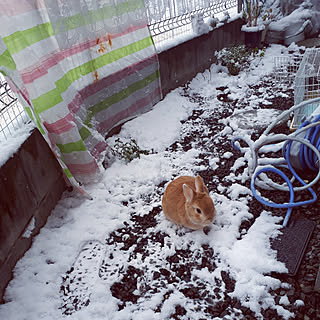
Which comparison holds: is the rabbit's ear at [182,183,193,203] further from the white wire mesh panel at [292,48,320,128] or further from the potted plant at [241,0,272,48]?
the potted plant at [241,0,272,48]

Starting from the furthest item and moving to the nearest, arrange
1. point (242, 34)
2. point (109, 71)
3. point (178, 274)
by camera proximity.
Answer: point (242, 34)
point (109, 71)
point (178, 274)

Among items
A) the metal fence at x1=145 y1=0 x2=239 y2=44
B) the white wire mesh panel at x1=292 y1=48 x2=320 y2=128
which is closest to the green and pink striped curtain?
the metal fence at x1=145 y1=0 x2=239 y2=44

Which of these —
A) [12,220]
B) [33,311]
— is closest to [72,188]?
[12,220]

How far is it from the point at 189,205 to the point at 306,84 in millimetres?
2808

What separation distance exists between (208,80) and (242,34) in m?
2.54

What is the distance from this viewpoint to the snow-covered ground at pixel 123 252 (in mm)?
2158

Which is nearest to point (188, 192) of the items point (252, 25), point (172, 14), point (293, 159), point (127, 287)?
point (127, 287)

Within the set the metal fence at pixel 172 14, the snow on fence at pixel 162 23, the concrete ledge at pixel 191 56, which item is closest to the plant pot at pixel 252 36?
the concrete ledge at pixel 191 56

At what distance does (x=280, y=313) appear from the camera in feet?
6.60

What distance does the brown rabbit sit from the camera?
2.53 m

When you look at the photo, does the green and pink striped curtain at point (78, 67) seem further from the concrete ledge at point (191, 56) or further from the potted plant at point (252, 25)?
the potted plant at point (252, 25)

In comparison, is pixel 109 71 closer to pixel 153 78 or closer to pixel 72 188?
pixel 153 78

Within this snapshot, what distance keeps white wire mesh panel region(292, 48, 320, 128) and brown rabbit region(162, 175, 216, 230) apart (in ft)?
5.68

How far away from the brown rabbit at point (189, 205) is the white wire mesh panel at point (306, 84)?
173cm
